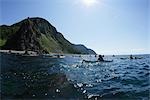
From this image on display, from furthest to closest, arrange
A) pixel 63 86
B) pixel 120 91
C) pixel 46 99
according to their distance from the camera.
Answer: pixel 63 86 → pixel 120 91 → pixel 46 99

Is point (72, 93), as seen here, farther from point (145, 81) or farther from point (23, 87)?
point (145, 81)

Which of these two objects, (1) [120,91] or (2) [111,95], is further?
(1) [120,91]

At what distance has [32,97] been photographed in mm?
18609

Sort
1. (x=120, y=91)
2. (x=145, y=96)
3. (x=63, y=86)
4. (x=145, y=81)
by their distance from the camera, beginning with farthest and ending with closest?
(x=145, y=81)
(x=63, y=86)
(x=120, y=91)
(x=145, y=96)

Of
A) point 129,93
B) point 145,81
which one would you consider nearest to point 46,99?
point 129,93

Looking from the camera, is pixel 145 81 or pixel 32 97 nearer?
pixel 32 97

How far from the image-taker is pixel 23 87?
22891 millimetres

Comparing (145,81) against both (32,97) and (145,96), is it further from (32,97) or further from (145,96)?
(32,97)

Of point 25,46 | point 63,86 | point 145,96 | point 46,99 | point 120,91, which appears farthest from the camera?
point 25,46

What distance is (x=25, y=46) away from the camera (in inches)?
7830

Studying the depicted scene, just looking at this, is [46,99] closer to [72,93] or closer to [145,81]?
[72,93]

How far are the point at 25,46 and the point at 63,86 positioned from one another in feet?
595

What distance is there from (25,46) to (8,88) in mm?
180317

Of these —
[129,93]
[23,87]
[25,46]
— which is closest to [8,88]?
[23,87]
